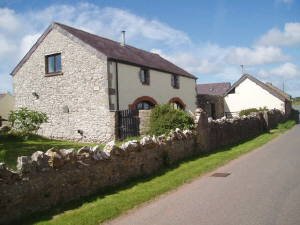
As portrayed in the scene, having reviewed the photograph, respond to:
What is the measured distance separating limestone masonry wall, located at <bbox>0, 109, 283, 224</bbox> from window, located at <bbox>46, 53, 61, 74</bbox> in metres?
12.0

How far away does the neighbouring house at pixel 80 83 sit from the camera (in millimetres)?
21594

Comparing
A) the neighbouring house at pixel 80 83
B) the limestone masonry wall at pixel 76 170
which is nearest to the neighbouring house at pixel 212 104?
the neighbouring house at pixel 80 83

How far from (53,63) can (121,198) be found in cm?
1729

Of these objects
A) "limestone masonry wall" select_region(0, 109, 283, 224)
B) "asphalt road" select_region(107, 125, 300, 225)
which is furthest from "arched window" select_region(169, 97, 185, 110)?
"asphalt road" select_region(107, 125, 300, 225)

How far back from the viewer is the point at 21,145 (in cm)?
1833

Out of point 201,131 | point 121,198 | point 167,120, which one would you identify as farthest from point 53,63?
point 121,198

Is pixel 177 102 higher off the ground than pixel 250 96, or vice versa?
pixel 250 96

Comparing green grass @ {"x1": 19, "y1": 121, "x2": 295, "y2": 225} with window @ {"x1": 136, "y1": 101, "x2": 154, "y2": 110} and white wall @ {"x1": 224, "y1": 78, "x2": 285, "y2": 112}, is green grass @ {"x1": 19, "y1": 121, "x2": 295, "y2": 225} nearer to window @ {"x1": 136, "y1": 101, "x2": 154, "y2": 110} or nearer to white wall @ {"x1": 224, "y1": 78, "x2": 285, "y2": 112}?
window @ {"x1": 136, "y1": 101, "x2": 154, "y2": 110}

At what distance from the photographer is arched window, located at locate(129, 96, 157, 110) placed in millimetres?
23938

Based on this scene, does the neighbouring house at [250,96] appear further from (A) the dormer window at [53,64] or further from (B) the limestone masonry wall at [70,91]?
(A) the dormer window at [53,64]

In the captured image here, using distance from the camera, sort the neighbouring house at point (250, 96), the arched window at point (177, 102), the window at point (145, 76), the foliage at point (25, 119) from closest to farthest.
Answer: the foliage at point (25, 119), the window at point (145, 76), the arched window at point (177, 102), the neighbouring house at point (250, 96)

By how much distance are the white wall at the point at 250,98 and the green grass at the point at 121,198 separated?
103 feet

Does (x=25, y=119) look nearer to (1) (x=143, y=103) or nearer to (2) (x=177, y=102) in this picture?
(1) (x=143, y=103)

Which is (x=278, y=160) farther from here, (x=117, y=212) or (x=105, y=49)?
(x=105, y=49)
